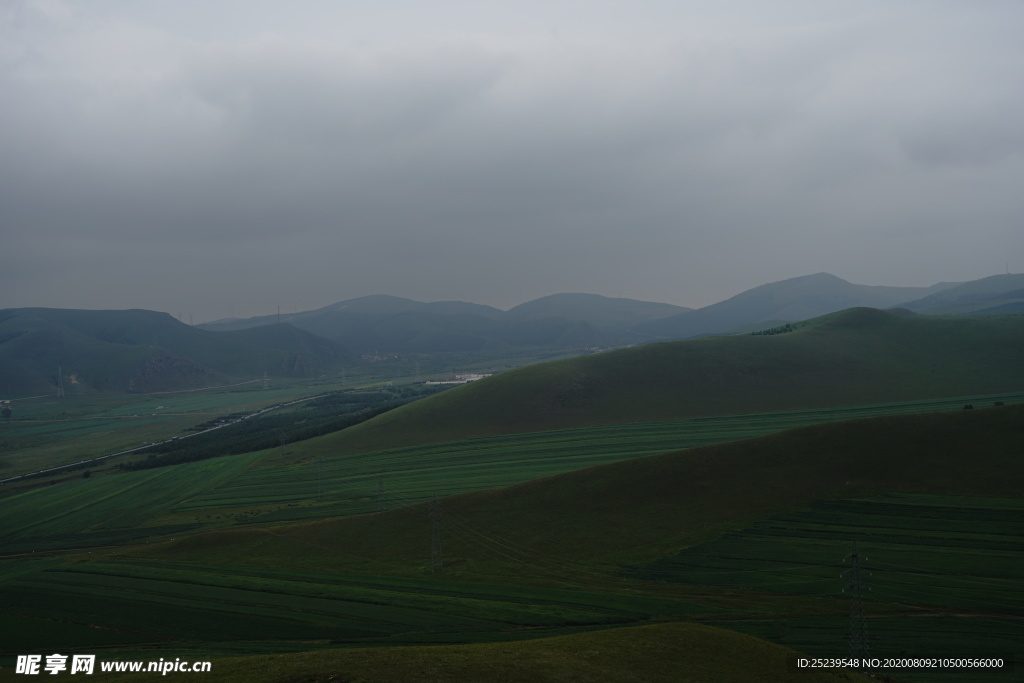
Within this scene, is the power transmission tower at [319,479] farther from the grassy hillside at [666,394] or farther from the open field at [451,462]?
the grassy hillside at [666,394]

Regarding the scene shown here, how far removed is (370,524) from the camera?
9144 cm

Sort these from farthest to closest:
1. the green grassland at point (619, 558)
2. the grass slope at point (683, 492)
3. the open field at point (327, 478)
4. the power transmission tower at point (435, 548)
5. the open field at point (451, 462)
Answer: the open field at point (451, 462) < the open field at point (327, 478) < the grass slope at point (683, 492) < the power transmission tower at point (435, 548) < the green grassland at point (619, 558)

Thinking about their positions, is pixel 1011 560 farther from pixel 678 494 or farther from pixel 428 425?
pixel 428 425

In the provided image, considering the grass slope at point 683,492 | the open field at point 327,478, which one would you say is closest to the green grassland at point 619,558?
the grass slope at point 683,492

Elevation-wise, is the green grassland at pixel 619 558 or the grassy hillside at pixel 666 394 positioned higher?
the grassy hillside at pixel 666 394

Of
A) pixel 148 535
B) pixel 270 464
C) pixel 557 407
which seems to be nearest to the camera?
pixel 148 535

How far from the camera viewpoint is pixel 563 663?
42.2 meters

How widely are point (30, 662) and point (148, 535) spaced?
189 ft

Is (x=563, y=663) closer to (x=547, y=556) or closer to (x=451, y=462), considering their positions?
(x=547, y=556)

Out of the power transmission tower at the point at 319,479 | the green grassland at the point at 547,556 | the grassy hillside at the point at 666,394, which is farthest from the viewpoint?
the grassy hillside at the point at 666,394

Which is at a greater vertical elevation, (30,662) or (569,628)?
(30,662)

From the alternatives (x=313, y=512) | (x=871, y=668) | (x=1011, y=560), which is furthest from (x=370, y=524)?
(x=1011, y=560)

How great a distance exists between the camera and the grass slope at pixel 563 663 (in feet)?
130

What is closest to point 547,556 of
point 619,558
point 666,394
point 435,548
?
point 619,558
